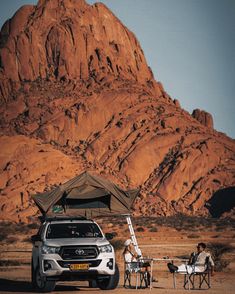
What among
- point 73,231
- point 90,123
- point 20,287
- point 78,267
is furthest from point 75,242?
point 90,123

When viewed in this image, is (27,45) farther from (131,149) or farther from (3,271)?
(3,271)

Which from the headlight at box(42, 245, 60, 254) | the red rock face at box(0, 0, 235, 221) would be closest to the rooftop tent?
the headlight at box(42, 245, 60, 254)

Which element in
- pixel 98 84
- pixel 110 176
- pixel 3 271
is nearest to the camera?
pixel 3 271

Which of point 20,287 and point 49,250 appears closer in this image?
point 49,250

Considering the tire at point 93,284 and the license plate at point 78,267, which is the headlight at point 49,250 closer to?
the license plate at point 78,267

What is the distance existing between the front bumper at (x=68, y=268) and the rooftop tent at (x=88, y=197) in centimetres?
431

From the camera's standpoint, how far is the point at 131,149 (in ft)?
356

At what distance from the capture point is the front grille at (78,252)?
1756cm

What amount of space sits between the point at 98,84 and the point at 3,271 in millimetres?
92006

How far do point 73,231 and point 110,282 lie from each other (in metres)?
1.58

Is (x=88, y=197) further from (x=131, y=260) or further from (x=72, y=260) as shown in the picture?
(x=72, y=260)

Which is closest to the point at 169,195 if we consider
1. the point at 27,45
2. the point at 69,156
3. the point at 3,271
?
the point at 69,156

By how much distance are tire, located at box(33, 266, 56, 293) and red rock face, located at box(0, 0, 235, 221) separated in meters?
68.8

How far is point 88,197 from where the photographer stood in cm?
2245
